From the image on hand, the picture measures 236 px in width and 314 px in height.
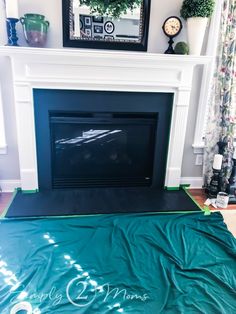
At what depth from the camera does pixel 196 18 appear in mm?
2352

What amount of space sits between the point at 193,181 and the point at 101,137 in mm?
1177

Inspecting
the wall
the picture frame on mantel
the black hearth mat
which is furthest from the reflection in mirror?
the black hearth mat

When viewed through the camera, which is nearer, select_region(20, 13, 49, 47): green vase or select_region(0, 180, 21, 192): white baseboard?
select_region(20, 13, 49, 47): green vase

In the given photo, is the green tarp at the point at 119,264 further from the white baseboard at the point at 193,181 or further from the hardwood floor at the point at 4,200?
the white baseboard at the point at 193,181

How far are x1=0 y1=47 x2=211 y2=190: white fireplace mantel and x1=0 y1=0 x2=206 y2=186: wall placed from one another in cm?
14

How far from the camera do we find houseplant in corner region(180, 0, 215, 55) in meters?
2.32

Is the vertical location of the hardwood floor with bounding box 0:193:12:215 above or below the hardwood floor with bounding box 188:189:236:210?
above

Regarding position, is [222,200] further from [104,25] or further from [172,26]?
[104,25]

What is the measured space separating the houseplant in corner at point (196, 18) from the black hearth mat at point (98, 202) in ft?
4.75

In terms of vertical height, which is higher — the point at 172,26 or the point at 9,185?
the point at 172,26

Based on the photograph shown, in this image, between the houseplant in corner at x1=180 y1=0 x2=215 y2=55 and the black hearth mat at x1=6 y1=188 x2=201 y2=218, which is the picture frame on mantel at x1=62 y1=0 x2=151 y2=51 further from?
the black hearth mat at x1=6 y1=188 x2=201 y2=218

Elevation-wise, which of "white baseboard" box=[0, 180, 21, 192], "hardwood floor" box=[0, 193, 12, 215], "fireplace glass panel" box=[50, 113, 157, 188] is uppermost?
"fireplace glass panel" box=[50, 113, 157, 188]

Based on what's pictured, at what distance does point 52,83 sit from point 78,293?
1.75 metres

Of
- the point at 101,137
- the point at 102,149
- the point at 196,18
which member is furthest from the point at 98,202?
the point at 196,18
